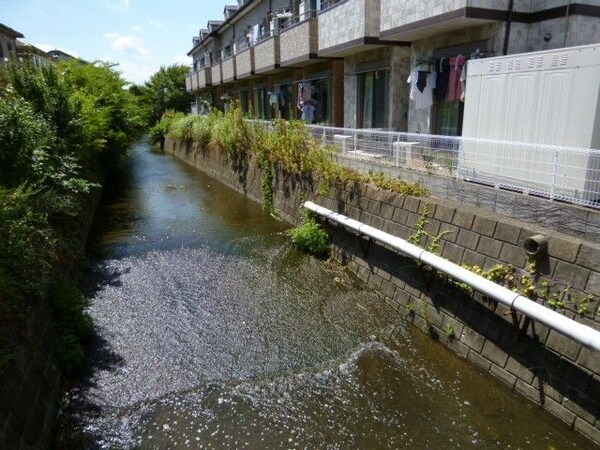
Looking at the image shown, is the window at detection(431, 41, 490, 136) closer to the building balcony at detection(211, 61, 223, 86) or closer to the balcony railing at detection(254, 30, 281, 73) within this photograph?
the balcony railing at detection(254, 30, 281, 73)

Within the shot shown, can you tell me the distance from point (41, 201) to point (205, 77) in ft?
91.4

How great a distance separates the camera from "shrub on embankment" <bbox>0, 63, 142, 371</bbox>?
467cm

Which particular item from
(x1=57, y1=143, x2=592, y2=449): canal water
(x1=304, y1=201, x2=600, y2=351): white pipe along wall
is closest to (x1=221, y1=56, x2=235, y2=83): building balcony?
(x1=57, y1=143, x2=592, y2=449): canal water

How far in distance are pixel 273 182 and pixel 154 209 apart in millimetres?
4521

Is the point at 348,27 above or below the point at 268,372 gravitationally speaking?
above

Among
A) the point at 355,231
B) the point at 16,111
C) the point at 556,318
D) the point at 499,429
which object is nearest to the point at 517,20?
the point at 355,231

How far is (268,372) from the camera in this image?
570 centimetres

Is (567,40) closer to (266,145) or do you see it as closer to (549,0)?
(549,0)

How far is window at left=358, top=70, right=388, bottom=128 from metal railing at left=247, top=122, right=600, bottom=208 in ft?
14.4

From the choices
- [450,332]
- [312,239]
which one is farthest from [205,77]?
[450,332]

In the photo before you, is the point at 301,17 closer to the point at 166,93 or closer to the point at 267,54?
the point at 267,54

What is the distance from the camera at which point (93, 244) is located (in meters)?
11.1

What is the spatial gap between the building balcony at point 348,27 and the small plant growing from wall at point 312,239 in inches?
235

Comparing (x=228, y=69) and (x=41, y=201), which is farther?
(x=228, y=69)
